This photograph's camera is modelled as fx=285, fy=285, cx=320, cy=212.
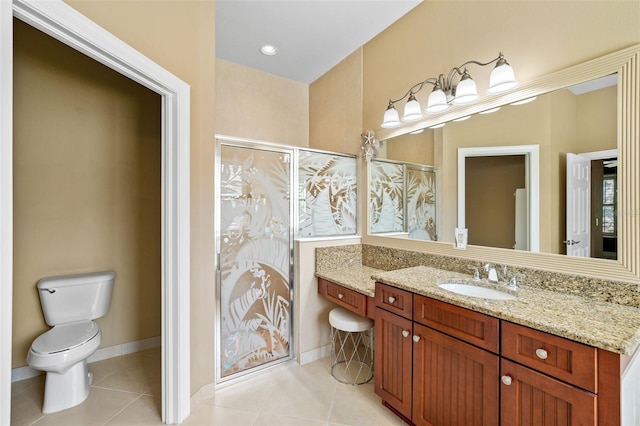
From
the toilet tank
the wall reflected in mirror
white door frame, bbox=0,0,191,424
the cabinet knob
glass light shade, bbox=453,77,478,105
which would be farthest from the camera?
the toilet tank

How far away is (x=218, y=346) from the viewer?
215 centimetres

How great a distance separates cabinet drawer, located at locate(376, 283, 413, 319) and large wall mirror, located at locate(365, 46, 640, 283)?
584mm

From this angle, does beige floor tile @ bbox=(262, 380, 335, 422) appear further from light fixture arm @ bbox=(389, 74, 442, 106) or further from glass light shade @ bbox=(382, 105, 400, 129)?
light fixture arm @ bbox=(389, 74, 442, 106)

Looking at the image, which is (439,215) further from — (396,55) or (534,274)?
(396,55)

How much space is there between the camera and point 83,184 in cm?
238

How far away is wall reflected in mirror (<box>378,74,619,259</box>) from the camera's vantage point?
139 cm

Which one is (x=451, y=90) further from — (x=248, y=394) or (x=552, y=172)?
(x=248, y=394)

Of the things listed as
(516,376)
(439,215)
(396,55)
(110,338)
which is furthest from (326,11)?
(110,338)

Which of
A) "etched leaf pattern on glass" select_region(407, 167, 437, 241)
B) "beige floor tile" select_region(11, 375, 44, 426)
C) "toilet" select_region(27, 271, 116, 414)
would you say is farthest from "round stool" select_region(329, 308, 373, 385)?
"beige floor tile" select_region(11, 375, 44, 426)

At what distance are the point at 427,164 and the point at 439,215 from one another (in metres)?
0.41

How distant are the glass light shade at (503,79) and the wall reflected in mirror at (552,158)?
0.15 meters

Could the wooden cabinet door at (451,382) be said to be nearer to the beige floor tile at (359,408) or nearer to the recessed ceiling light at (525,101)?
the beige floor tile at (359,408)

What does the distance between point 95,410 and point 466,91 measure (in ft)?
10.4

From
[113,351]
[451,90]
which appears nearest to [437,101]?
[451,90]
